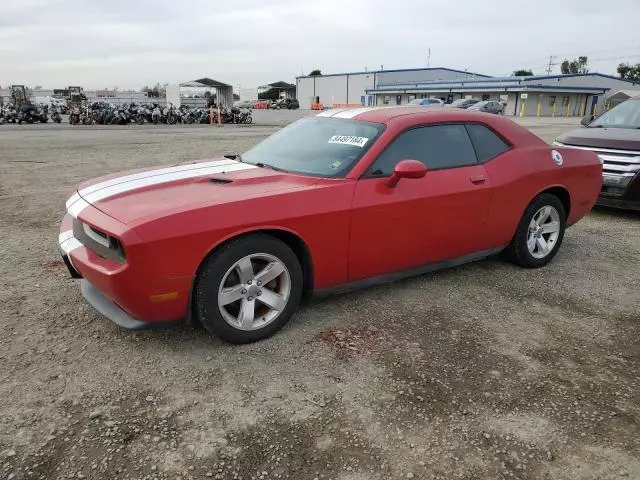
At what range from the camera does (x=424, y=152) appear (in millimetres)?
4008

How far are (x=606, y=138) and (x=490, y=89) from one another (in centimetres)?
5398

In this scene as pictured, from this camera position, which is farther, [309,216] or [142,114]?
[142,114]

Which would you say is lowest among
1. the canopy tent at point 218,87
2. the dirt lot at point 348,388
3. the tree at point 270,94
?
the dirt lot at point 348,388

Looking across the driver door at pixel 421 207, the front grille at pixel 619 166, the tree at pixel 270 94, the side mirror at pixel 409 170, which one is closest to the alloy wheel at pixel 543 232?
the driver door at pixel 421 207

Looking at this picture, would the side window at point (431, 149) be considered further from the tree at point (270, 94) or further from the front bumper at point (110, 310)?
the tree at point (270, 94)

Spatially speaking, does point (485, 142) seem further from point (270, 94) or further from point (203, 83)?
point (270, 94)

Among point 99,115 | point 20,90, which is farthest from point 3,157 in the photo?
point 20,90

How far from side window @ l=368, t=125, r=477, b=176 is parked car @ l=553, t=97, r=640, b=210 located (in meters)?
3.13

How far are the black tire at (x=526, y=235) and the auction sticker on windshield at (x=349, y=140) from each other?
5.91 ft

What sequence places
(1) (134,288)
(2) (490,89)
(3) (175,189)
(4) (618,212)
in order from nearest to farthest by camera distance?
(1) (134,288) < (3) (175,189) < (4) (618,212) < (2) (490,89)

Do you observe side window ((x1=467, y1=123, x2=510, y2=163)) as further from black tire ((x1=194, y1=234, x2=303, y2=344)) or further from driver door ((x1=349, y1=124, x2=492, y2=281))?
black tire ((x1=194, y1=234, x2=303, y2=344))

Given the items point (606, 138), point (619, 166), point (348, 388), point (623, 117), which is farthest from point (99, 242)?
point (623, 117)

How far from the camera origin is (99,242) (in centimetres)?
308

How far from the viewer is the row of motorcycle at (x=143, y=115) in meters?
28.0
